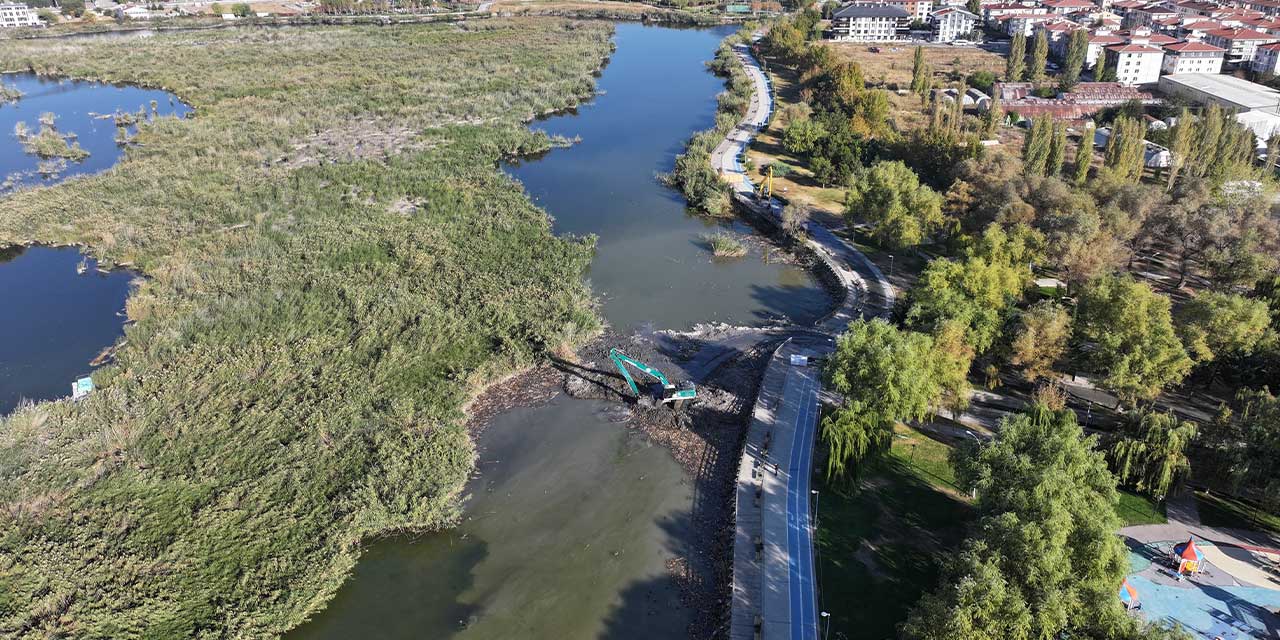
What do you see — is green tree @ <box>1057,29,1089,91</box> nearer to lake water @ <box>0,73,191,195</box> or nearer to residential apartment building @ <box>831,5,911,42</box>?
residential apartment building @ <box>831,5,911,42</box>

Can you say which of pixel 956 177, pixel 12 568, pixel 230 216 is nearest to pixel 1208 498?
pixel 956 177

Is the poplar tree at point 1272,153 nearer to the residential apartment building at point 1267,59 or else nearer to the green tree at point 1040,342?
the residential apartment building at point 1267,59

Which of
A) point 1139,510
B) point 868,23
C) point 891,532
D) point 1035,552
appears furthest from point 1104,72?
point 1035,552

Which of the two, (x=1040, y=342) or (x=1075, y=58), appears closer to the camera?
(x=1040, y=342)

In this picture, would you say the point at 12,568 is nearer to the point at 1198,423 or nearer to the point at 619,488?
the point at 619,488

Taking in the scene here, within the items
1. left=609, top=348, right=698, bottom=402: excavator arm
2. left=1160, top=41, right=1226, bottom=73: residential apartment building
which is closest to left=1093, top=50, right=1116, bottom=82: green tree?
left=1160, top=41, right=1226, bottom=73: residential apartment building

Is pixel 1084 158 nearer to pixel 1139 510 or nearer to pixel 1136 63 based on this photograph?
pixel 1139 510
